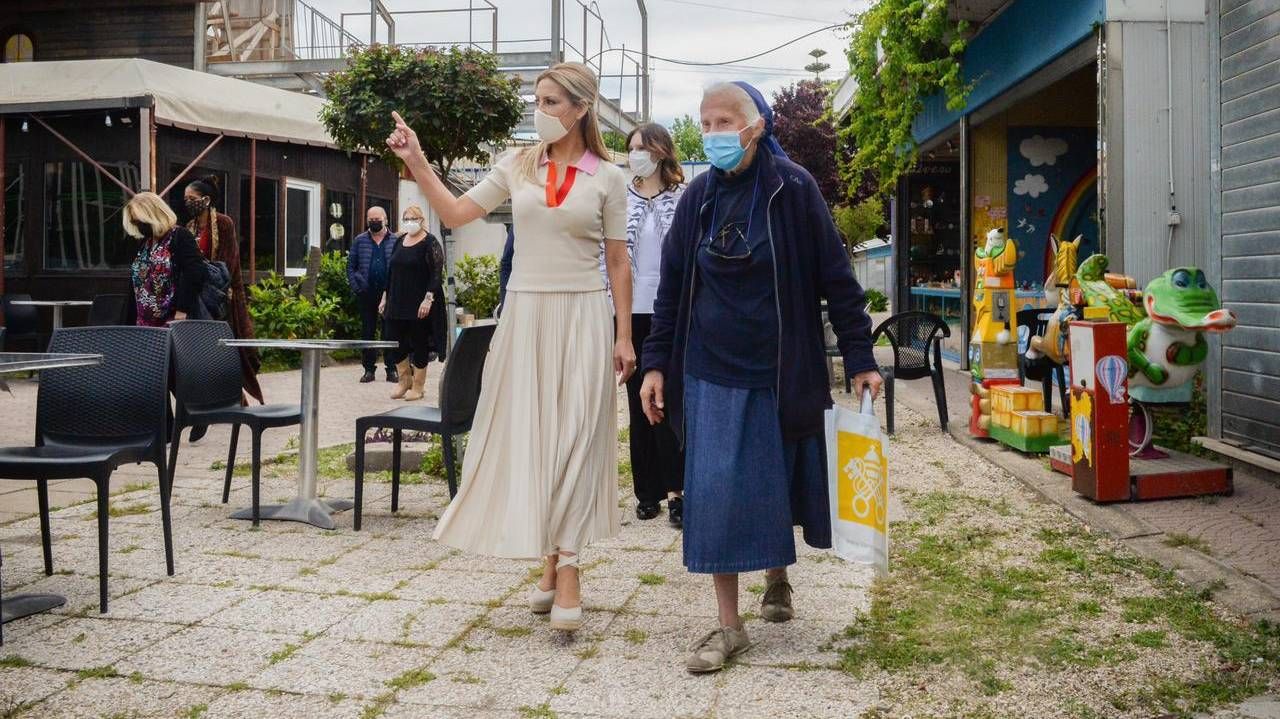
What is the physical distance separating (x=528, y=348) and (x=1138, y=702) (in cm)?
227

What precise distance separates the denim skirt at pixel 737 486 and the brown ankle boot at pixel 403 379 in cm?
784

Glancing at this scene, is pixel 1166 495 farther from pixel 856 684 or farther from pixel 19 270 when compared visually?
pixel 19 270

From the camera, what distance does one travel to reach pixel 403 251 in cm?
1136

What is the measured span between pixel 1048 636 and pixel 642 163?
9.43 feet

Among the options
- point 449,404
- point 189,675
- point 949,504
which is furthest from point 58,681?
point 949,504

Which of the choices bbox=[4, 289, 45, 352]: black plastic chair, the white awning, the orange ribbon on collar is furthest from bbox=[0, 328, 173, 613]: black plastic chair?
the white awning

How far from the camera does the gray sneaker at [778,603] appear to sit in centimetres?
423

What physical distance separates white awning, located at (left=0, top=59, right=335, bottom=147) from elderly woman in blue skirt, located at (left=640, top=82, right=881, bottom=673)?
11.4 meters

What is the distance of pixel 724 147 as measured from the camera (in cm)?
382

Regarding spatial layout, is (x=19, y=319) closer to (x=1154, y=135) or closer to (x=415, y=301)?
(x=415, y=301)

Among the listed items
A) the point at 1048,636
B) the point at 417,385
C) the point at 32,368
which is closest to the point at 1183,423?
the point at 1048,636

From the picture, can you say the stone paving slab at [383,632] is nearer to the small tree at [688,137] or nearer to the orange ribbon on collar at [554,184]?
the orange ribbon on collar at [554,184]

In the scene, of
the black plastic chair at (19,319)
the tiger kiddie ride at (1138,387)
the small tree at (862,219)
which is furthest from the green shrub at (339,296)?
the tiger kiddie ride at (1138,387)

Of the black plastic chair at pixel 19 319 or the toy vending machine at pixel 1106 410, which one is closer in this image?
the toy vending machine at pixel 1106 410
